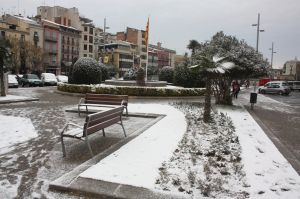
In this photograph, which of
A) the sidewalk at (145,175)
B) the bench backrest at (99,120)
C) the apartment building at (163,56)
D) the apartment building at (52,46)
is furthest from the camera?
the apartment building at (163,56)

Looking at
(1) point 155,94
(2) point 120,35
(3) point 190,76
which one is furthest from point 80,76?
(2) point 120,35

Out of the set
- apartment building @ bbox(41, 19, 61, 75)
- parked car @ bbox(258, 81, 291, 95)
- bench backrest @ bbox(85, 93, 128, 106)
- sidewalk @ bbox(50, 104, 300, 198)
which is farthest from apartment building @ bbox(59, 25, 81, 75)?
sidewalk @ bbox(50, 104, 300, 198)

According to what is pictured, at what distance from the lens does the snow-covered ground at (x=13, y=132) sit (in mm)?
6934

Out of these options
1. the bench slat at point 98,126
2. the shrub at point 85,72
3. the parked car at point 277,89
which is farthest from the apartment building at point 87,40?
the bench slat at point 98,126

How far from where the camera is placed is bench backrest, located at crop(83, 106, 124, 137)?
6.06 m

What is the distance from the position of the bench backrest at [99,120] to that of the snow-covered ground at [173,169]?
2.37 feet

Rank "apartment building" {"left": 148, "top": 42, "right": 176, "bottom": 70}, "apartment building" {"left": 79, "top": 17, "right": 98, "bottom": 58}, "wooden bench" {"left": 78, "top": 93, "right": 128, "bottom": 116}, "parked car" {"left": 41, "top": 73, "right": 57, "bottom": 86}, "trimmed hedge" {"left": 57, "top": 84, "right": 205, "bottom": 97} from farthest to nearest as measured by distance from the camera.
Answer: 1. "apartment building" {"left": 148, "top": 42, "right": 176, "bottom": 70}
2. "apartment building" {"left": 79, "top": 17, "right": 98, "bottom": 58}
3. "parked car" {"left": 41, "top": 73, "right": 57, "bottom": 86}
4. "trimmed hedge" {"left": 57, "top": 84, "right": 205, "bottom": 97}
5. "wooden bench" {"left": 78, "top": 93, "right": 128, "bottom": 116}

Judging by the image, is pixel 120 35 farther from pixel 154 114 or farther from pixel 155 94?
pixel 154 114

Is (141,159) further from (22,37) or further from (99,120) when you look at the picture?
(22,37)

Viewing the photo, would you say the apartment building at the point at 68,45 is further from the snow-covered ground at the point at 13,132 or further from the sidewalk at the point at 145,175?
the sidewalk at the point at 145,175

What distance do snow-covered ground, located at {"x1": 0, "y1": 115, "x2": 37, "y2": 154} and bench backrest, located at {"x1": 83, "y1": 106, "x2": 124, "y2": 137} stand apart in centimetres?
195

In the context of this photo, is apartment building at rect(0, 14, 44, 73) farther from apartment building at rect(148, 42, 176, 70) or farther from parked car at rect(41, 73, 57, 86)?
apartment building at rect(148, 42, 176, 70)

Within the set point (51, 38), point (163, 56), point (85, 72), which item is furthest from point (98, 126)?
point (163, 56)

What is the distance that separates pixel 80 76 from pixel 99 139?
1552 cm
